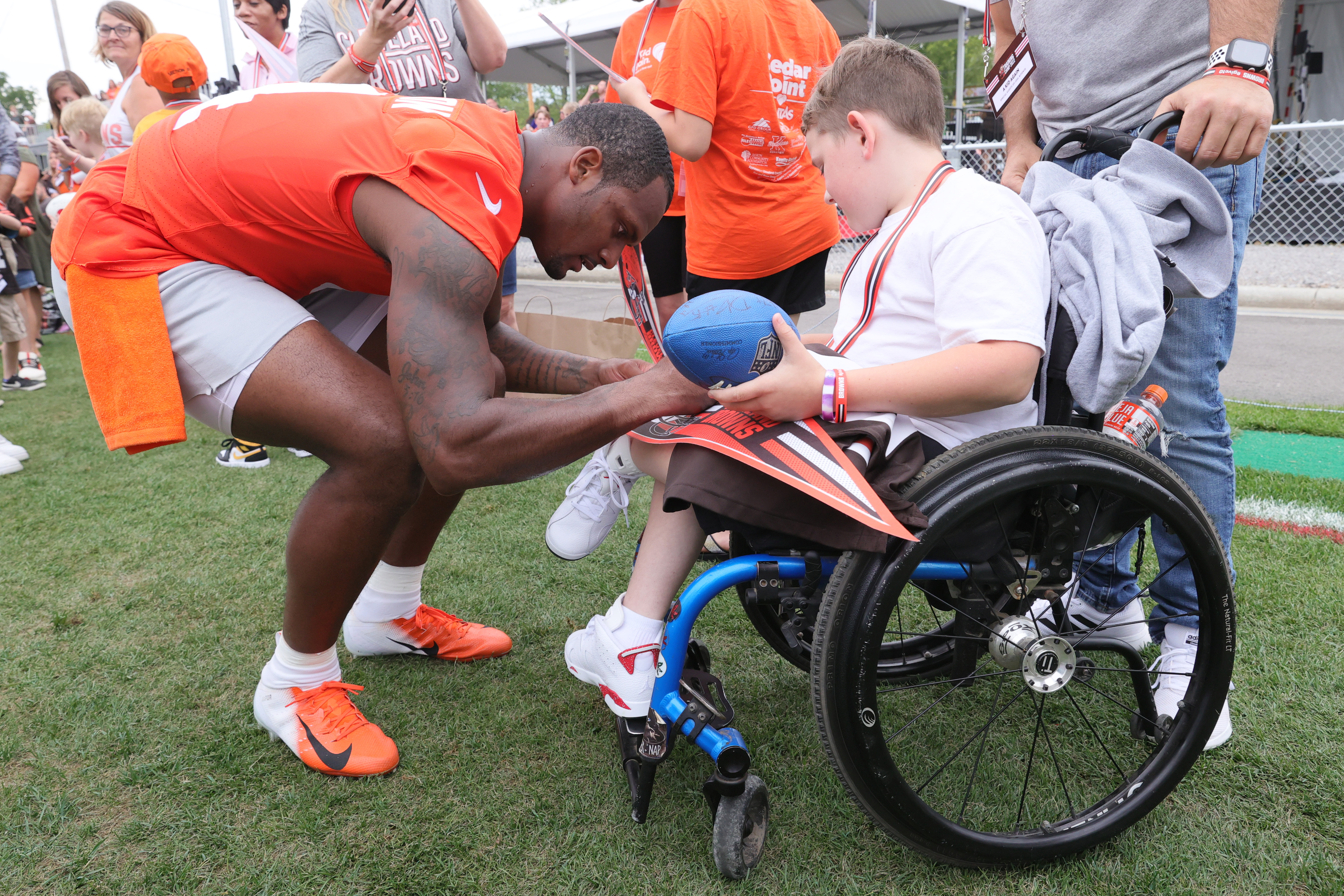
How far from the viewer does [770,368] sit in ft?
4.70

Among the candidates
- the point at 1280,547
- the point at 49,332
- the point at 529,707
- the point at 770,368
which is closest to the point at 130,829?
the point at 529,707

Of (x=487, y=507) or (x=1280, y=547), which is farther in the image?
(x=487, y=507)

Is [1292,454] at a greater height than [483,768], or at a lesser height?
lesser

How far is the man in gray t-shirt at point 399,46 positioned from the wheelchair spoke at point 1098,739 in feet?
9.56

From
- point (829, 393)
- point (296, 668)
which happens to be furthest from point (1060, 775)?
point (296, 668)

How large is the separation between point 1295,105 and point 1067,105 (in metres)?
13.6

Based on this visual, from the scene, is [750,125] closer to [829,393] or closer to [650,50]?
[650,50]

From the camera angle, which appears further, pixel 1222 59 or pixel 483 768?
pixel 483 768

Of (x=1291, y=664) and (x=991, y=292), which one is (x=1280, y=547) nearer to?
(x=1291, y=664)

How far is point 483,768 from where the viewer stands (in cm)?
186

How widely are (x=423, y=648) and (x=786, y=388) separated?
1.38 metres

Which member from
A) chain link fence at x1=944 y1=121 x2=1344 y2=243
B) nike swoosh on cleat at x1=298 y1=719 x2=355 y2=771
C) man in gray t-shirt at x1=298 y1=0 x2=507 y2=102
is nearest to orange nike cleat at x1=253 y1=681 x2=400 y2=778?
nike swoosh on cleat at x1=298 y1=719 x2=355 y2=771

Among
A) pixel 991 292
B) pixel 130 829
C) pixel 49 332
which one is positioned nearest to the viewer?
pixel 991 292

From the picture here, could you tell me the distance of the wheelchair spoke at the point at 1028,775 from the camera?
5.12ft
